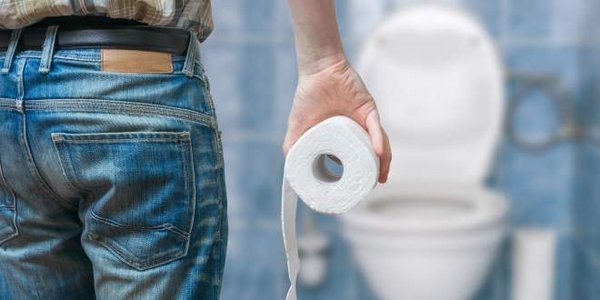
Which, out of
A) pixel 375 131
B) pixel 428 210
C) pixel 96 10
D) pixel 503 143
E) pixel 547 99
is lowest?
pixel 428 210

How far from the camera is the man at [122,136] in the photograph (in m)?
0.69

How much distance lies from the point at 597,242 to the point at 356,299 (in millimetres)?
629

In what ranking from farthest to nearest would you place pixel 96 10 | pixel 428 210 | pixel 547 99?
pixel 547 99 < pixel 428 210 < pixel 96 10

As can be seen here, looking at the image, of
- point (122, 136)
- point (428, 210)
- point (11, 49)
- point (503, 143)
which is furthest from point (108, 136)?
point (503, 143)

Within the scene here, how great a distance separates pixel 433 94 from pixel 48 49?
1.40 meters

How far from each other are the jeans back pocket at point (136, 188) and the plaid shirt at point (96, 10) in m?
0.10

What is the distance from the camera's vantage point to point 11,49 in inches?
A: 28.1

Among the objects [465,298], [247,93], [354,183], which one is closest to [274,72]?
[247,93]

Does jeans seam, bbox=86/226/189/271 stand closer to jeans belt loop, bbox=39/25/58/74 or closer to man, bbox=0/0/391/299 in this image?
man, bbox=0/0/391/299

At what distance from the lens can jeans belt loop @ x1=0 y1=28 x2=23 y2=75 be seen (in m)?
0.71

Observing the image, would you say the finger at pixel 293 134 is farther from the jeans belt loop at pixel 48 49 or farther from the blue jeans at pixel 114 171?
the jeans belt loop at pixel 48 49

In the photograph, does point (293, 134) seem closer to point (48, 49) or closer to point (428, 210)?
point (48, 49)

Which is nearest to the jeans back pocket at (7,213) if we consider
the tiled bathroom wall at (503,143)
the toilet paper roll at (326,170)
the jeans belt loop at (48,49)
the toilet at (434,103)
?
the jeans belt loop at (48,49)

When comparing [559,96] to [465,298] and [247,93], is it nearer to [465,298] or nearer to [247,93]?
[465,298]
